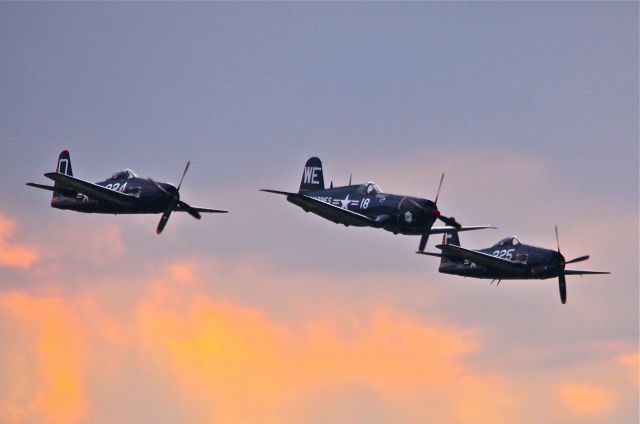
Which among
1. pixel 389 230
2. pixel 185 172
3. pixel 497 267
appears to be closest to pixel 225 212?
pixel 185 172

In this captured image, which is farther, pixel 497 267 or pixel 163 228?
pixel 497 267

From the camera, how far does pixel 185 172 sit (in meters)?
121

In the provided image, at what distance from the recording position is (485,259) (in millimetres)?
128125

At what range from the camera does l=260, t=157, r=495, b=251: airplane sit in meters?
118

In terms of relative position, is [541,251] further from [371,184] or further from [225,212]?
[225,212]

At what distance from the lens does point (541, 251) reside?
12631 cm

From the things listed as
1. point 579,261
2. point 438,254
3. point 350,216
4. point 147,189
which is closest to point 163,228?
point 147,189

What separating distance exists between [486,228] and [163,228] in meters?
23.3

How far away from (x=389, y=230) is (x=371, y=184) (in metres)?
3.81

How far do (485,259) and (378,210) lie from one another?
12.8 meters

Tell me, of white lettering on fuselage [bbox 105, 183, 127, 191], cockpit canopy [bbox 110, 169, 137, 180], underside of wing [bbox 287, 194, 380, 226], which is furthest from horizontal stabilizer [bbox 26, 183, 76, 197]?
underside of wing [bbox 287, 194, 380, 226]

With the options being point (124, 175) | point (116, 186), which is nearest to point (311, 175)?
point (124, 175)

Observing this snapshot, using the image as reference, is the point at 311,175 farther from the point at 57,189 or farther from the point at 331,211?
the point at 57,189

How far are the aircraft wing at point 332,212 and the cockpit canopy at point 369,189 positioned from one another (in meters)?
1.77
